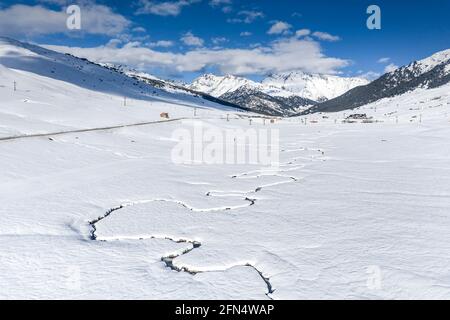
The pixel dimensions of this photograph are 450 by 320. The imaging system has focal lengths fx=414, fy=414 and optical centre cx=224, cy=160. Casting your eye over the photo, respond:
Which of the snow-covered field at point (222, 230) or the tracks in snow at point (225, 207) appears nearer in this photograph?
the snow-covered field at point (222, 230)

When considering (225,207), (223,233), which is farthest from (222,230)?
(225,207)

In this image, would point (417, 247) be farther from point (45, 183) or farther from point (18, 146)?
point (18, 146)

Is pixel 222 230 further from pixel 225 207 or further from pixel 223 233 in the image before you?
pixel 225 207

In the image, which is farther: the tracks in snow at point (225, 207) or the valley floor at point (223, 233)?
the tracks in snow at point (225, 207)

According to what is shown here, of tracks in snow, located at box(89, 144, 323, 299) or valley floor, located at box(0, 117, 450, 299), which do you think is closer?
valley floor, located at box(0, 117, 450, 299)
